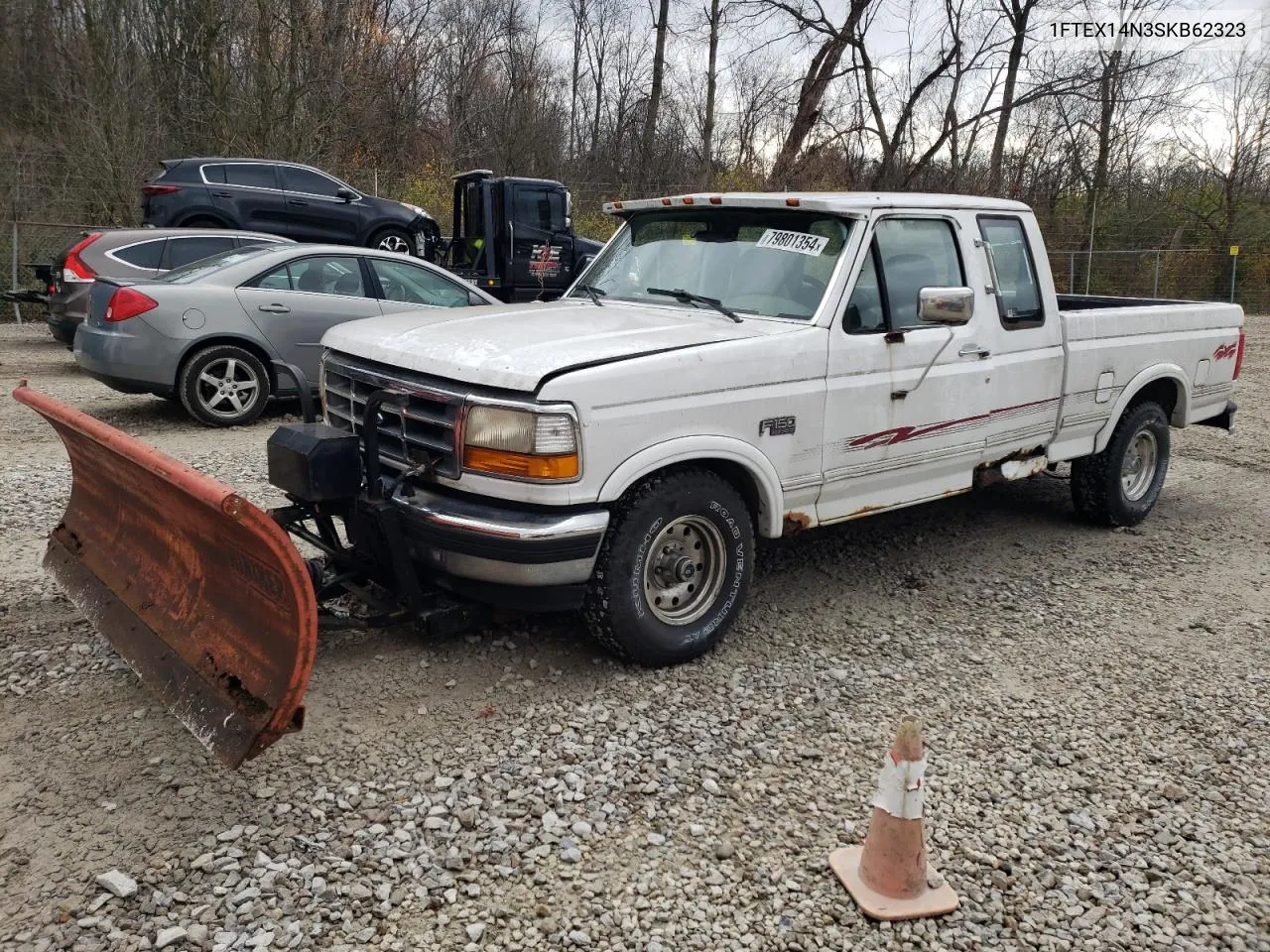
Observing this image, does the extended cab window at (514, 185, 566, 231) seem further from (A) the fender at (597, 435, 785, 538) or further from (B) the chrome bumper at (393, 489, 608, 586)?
(B) the chrome bumper at (393, 489, 608, 586)

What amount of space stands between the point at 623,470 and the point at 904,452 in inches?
69.0

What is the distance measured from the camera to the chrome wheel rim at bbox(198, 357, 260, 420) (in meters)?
8.87

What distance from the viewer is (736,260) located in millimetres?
5035

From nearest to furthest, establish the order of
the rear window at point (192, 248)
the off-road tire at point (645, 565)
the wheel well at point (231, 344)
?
1. the off-road tire at point (645, 565)
2. the wheel well at point (231, 344)
3. the rear window at point (192, 248)

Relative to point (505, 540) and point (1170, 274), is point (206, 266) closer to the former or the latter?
point (505, 540)

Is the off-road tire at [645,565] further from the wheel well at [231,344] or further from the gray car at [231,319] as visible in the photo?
the gray car at [231,319]

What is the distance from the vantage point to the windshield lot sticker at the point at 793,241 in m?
4.89

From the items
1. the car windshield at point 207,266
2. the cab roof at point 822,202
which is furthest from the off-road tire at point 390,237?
the cab roof at point 822,202

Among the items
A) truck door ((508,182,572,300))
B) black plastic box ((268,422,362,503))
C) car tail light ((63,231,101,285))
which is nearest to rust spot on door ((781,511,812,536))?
black plastic box ((268,422,362,503))

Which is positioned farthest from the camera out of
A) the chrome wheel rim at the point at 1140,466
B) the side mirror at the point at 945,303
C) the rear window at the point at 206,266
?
the rear window at the point at 206,266

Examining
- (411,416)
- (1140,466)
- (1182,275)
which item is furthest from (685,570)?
(1182,275)

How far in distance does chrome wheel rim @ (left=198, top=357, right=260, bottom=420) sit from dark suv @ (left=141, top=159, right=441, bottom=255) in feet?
24.1

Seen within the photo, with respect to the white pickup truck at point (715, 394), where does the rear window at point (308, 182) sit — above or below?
above

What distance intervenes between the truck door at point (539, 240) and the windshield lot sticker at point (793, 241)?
38.0 ft
